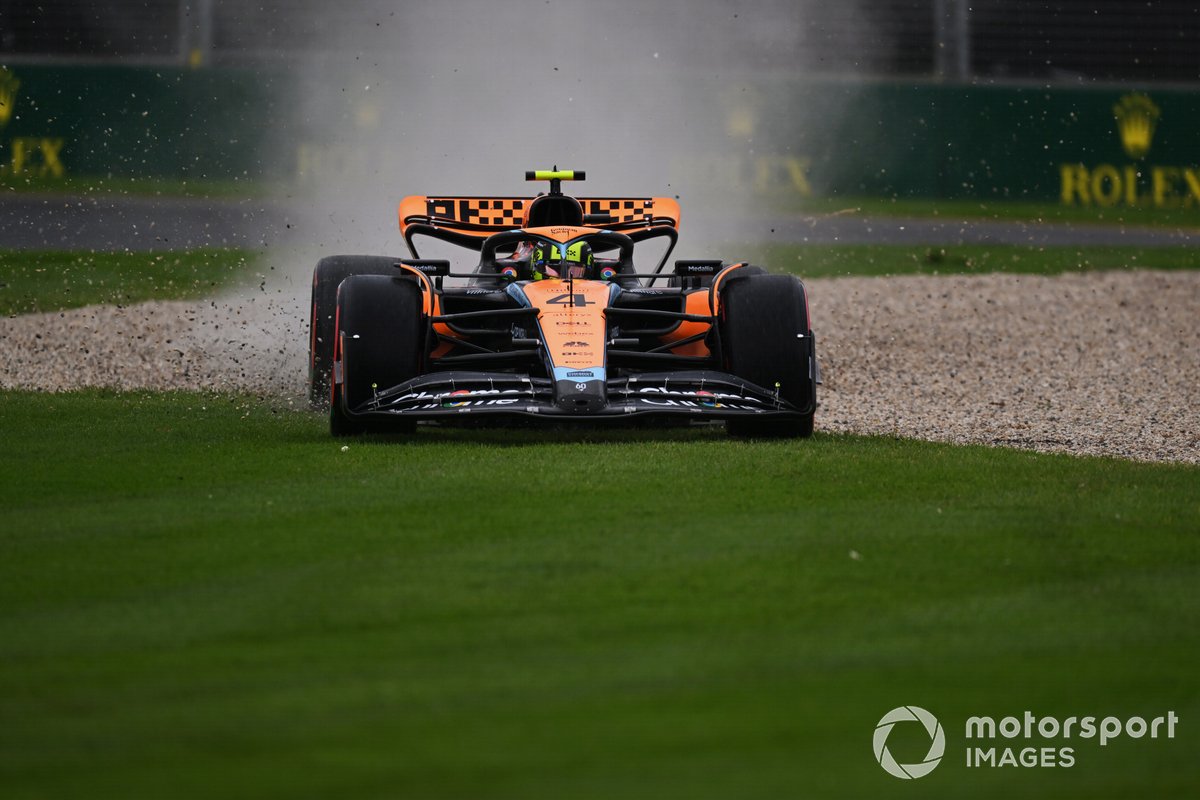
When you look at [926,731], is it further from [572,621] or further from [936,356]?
[936,356]

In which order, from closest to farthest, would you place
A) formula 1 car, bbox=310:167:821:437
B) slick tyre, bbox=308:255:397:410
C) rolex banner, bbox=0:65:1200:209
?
formula 1 car, bbox=310:167:821:437 → slick tyre, bbox=308:255:397:410 → rolex banner, bbox=0:65:1200:209

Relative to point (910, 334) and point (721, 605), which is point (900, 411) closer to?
point (910, 334)

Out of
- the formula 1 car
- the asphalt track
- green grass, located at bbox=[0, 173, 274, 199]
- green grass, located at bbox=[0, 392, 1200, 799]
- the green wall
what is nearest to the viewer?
green grass, located at bbox=[0, 392, 1200, 799]

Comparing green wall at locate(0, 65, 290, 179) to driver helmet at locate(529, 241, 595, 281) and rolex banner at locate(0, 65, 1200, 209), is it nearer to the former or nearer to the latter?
rolex banner at locate(0, 65, 1200, 209)

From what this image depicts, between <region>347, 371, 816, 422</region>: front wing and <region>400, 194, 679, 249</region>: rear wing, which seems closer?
<region>347, 371, 816, 422</region>: front wing

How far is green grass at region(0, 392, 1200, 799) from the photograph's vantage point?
13.5 feet

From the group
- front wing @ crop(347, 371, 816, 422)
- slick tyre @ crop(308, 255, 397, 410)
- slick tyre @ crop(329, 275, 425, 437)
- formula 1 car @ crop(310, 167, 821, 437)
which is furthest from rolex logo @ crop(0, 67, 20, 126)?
front wing @ crop(347, 371, 816, 422)

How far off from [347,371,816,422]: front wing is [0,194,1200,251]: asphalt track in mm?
11619

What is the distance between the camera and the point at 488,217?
11836 millimetres

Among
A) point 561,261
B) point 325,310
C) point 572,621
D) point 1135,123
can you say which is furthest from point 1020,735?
point 1135,123

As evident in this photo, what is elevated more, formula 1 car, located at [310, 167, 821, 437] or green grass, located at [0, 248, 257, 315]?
formula 1 car, located at [310, 167, 821, 437]

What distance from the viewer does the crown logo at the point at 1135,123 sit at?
27.7 meters

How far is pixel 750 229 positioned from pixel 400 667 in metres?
21.7

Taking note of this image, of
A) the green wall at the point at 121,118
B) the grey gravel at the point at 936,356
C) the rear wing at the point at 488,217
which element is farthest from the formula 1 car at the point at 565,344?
the green wall at the point at 121,118
